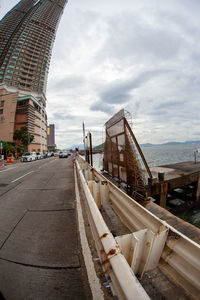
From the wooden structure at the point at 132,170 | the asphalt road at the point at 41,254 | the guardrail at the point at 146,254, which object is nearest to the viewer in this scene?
the guardrail at the point at 146,254

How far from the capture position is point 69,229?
303 cm

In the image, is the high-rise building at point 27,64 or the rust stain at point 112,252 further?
the high-rise building at point 27,64

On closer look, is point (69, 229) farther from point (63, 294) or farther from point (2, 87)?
point (2, 87)

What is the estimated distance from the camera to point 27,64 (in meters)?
75.3

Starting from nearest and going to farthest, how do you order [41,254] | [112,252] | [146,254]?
1. [112,252]
2. [146,254]
3. [41,254]

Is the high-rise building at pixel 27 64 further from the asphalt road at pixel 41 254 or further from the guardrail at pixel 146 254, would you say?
the guardrail at pixel 146 254

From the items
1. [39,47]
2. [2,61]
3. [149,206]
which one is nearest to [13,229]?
[149,206]

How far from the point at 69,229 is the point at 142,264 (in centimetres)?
200

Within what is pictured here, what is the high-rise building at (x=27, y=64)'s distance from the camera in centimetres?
5300

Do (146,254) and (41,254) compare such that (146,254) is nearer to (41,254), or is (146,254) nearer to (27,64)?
(41,254)

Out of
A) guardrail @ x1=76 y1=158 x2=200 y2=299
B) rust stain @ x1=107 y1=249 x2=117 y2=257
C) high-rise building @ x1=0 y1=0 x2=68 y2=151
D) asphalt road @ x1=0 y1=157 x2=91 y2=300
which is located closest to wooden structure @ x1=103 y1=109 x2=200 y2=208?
asphalt road @ x1=0 y1=157 x2=91 y2=300

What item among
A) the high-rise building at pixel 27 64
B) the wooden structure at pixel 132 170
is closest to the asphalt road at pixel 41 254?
the wooden structure at pixel 132 170

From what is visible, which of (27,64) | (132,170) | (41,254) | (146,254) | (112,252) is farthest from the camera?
(27,64)

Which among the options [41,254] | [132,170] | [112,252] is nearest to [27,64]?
[132,170]
